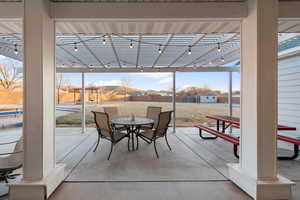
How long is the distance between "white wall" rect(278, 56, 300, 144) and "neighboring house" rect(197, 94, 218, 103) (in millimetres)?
2298

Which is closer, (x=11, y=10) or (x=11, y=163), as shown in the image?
(x=11, y=10)

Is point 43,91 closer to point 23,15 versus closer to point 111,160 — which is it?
point 23,15

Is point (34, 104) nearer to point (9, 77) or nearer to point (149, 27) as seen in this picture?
point (149, 27)

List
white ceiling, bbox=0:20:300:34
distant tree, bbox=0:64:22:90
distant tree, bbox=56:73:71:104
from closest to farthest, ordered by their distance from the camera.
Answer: white ceiling, bbox=0:20:300:34 → distant tree, bbox=56:73:71:104 → distant tree, bbox=0:64:22:90

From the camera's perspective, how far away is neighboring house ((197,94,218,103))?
673 cm

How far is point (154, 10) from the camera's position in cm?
223

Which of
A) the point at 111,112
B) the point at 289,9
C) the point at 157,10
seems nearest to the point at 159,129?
the point at 111,112

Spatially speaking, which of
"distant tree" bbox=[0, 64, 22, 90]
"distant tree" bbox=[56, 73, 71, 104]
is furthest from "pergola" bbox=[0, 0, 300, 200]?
"distant tree" bbox=[0, 64, 22, 90]

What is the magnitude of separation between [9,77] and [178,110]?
6779 millimetres

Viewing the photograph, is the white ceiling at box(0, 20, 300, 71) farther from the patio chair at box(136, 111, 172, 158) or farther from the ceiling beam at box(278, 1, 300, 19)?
the patio chair at box(136, 111, 172, 158)

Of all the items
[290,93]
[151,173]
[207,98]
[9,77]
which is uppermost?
[9,77]

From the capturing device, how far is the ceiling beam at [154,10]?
7.22ft

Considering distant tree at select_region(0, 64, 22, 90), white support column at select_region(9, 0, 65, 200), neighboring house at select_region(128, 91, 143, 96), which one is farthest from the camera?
neighboring house at select_region(128, 91, 143, 96)

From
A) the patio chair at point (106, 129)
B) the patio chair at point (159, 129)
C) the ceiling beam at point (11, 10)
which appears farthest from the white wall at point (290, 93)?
the ceiling beam at point (11, 10)
